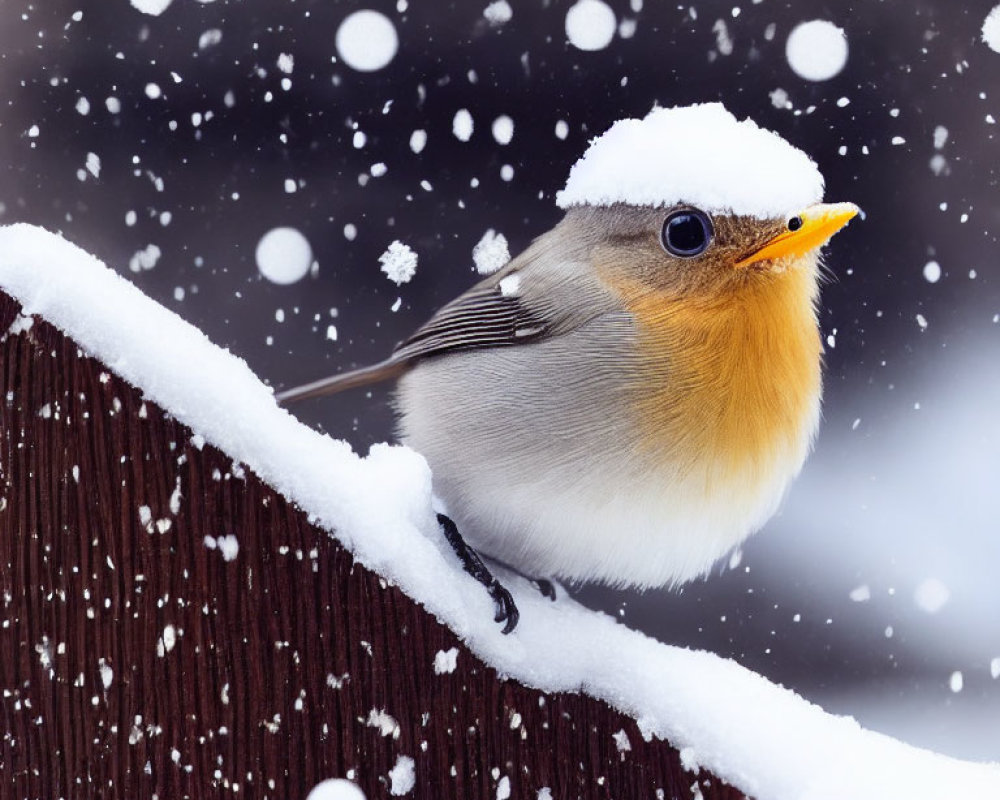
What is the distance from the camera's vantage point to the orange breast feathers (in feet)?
A: 2.11

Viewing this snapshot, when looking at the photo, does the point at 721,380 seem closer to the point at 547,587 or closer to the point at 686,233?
the point at 686,233

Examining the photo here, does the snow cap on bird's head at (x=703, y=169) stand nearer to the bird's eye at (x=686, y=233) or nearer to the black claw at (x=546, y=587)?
the bird's eye at (x=686, y=233)

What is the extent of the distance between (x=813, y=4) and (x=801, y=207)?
11.0 inches

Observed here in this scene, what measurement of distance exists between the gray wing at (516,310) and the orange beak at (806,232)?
10 centimetres

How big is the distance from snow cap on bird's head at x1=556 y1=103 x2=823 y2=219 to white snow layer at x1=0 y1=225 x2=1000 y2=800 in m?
0.23

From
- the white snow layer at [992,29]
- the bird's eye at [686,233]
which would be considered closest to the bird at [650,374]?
the bird's eye at [686,233]

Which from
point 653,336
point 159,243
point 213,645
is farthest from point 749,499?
point 159,243

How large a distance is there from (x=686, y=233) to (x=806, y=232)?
A: 75mm

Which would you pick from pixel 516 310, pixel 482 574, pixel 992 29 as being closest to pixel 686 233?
pixel 516 310

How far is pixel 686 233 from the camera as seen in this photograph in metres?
0.65

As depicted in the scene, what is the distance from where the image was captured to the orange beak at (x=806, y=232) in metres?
0.61

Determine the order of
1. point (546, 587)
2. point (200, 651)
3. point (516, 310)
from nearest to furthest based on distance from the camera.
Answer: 1. point (200, 651)
2. point (516, 310)
3. point (546, 587)

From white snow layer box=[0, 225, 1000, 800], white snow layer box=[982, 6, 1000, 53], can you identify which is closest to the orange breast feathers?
white snow layer box=[0, 225, 1000, 800]

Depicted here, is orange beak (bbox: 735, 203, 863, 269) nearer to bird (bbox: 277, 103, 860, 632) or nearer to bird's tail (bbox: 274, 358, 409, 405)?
bird (bbox: 277, 103, 860, 632)
